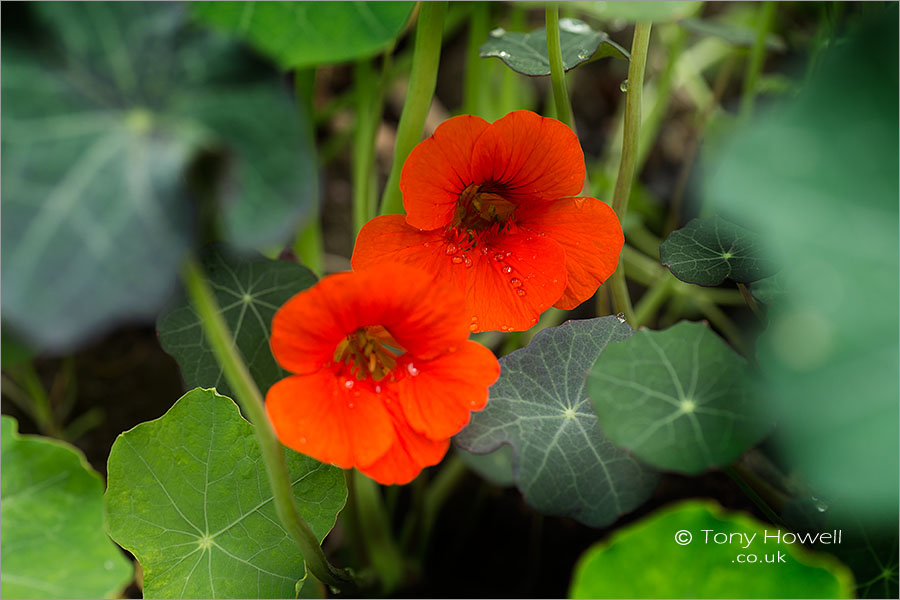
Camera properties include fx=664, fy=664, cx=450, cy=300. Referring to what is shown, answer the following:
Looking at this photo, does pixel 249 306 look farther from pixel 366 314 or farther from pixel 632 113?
pixel 632 113

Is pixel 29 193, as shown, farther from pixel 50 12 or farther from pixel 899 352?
pixel 899 352

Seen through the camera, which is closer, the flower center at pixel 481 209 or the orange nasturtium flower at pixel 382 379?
the orange nasturtium flower at pixel 382 379

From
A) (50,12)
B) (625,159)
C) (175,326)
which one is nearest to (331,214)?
(175,326)

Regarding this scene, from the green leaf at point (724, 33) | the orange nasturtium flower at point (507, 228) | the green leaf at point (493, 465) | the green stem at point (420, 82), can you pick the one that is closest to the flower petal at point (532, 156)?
the orange nasturtium flower at point (507, 228)

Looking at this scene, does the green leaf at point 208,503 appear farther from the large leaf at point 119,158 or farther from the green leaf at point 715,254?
the green leaf at point 715,254

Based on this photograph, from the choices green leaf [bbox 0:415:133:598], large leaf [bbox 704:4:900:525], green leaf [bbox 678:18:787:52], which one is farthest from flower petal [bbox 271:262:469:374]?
green leaf [bbox 678:18:787:52]

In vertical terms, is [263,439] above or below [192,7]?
below
